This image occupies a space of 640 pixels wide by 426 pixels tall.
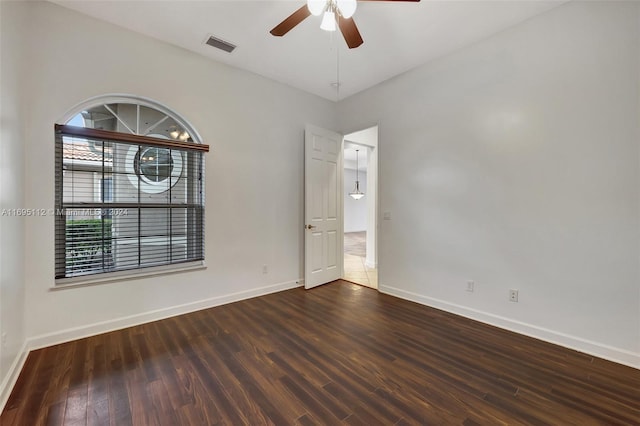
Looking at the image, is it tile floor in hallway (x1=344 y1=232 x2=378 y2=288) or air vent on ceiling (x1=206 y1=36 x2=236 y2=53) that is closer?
air vent on ceiling (x1=206 y1=36 x2=236 y2=53)

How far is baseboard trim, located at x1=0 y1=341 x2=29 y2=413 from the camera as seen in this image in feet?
5.38

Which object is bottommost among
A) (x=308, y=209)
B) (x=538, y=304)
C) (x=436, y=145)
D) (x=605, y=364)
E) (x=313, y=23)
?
(x=605, y=364)

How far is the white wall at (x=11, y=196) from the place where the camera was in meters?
1.71

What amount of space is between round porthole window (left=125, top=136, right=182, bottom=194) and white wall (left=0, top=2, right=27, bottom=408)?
2.58 feet

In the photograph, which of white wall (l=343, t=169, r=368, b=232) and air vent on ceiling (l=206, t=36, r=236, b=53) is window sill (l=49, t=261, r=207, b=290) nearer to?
air vent on ceiling (l=206, t=36, r=236, b=53)

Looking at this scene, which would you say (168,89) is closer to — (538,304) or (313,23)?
(313,23)

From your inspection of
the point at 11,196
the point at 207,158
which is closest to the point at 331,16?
the point at 207,158

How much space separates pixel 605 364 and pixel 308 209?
10.8 feet

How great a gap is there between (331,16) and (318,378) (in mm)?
2678

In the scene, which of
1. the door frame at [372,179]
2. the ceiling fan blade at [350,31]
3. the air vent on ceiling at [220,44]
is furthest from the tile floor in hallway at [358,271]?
the air vent on ceiling at [220,44]

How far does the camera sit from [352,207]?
1284 centimetres

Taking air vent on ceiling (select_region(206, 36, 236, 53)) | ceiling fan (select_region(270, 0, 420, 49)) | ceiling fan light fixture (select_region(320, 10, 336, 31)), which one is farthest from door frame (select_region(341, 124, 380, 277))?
ceiling fan light fixture (select_region(320, 10, 336, 31))

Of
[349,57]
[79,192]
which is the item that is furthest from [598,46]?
[79,192]

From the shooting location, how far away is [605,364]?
2.11 m
